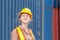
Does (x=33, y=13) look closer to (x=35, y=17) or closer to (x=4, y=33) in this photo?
(x=35, y=17)

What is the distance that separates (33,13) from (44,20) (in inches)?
9.9

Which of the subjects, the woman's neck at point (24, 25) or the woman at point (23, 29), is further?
the woman's neck at point (24, 25)

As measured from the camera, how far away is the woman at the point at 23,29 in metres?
2.58

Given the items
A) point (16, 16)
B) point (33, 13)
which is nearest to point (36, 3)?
point (33, 13)

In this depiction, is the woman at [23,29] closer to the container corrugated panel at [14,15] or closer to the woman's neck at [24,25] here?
the woman's neck at [24,25]

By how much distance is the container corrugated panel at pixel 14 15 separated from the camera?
2789mm

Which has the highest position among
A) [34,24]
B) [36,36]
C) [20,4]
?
[20,4]

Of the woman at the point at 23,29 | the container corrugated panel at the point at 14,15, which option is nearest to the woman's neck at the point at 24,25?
the woman at the point at 23,29

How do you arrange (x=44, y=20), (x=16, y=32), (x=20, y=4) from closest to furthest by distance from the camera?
(x=16, y=32), (x=20, y=4), (x=44, y=20)

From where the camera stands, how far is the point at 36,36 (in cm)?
303

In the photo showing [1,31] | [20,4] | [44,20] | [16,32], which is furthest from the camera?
[44,20]

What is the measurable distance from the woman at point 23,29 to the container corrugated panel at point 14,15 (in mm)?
120

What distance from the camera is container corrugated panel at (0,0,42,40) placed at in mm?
2789

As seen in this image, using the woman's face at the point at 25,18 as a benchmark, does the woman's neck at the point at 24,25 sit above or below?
below
